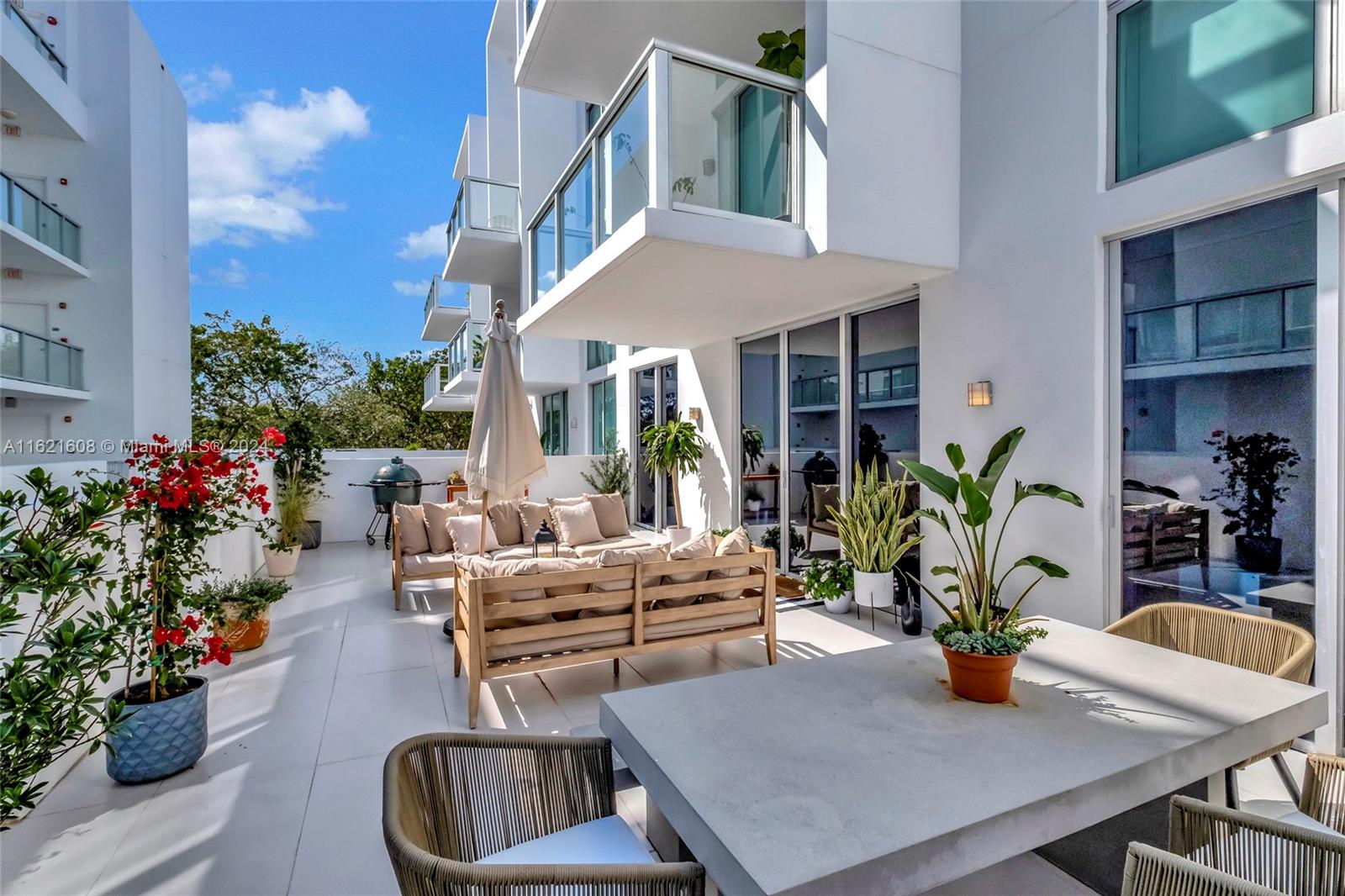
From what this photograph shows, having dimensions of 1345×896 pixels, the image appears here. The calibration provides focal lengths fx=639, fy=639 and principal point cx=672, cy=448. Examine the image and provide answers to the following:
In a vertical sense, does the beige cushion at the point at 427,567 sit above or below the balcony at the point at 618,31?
below

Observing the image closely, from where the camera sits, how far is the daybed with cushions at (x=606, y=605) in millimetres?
3646

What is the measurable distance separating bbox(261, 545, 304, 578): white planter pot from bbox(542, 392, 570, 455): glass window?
595 centimetres

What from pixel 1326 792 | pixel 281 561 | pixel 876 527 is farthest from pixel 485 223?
pixel 1326 792

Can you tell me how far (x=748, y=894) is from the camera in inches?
48.6

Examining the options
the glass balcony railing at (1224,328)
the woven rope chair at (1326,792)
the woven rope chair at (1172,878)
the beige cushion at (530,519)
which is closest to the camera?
the woven rope chair at (1172,878)

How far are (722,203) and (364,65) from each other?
37416mm

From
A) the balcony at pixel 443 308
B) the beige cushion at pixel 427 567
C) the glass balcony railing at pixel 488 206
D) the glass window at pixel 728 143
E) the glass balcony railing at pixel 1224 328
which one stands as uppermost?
the glass balcony railing at pixel 488 206

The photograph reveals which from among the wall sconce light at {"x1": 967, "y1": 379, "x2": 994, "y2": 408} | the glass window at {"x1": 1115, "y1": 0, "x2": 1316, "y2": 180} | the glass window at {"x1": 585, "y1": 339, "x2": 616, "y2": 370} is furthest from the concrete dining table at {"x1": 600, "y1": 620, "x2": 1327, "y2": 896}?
the glass window at {"x1": 585, "y1": 339, "x2": 616, "y2": 370}

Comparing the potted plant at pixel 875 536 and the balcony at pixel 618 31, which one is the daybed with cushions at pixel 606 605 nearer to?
the potted plant at pixel 875 536

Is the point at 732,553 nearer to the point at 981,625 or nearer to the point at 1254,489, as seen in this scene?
the point at 981,625

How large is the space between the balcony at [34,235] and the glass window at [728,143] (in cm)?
889

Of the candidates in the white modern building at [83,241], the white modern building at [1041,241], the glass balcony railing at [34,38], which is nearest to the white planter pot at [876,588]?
the white modern building at [1041,241]

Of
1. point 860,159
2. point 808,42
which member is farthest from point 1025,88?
point 808,42

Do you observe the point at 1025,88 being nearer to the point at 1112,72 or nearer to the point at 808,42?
the point at 1112,72
